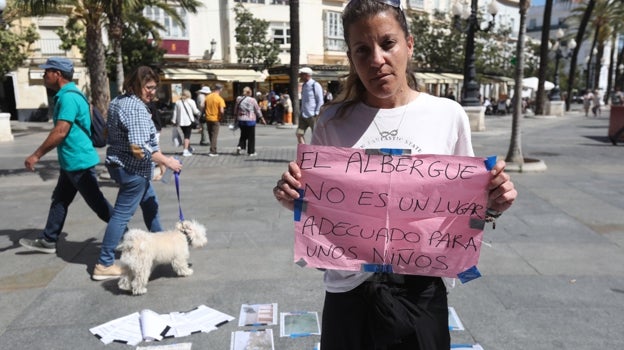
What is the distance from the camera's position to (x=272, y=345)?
3172 millimetres

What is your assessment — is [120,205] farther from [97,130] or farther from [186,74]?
[186,74]

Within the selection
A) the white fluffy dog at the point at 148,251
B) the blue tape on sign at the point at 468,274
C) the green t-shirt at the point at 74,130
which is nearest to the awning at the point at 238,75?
the green t-shirt at the point at 74,130

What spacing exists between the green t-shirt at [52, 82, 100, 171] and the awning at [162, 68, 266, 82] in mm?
20949

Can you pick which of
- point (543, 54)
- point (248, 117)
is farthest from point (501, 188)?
point (543, 54)

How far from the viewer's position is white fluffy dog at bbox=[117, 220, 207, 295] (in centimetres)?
390

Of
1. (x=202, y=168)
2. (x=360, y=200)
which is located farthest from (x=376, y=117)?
(x=202, y=168)

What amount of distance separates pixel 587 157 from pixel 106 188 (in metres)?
10.6

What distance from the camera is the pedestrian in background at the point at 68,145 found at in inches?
177

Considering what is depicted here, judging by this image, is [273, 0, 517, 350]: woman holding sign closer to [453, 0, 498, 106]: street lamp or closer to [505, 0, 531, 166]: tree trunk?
[505, 0, 531, 166]: tree trunk

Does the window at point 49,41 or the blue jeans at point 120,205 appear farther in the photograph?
the window at point 49,41

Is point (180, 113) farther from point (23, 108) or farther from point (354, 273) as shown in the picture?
point (23, 108)

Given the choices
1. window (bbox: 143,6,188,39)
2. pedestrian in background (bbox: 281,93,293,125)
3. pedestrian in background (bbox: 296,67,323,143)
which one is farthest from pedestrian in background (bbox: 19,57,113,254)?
window (bbox: 143,6,188,39)

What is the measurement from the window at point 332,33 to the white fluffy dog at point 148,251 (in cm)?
3380

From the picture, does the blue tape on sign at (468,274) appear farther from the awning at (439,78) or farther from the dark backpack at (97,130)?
the awning at (439,78)
